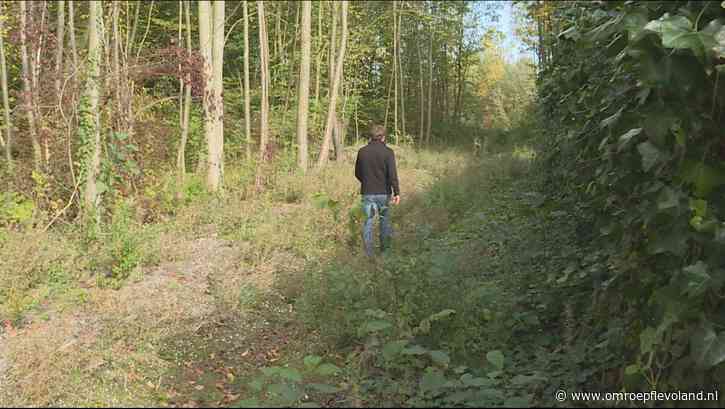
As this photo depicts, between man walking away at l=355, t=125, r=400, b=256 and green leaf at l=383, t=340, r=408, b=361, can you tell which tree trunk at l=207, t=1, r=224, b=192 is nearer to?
man walking away at l=355, t=125, r=400, b=256

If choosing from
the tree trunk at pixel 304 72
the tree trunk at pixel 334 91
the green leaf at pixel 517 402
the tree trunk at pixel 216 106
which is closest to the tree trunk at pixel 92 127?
the tree trunk at pixel 216 106

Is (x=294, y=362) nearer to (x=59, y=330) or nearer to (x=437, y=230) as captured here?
(x=59, y=330)

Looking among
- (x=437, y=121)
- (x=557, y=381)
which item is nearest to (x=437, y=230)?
(x=557, y=381)

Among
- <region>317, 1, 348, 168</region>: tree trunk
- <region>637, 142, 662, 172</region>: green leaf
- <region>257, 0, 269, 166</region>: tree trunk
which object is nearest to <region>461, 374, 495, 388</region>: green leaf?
<region>637, 142, 662, 172</region>: green leaf

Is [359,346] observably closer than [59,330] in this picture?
Yes

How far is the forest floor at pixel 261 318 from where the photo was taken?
4.50 meters

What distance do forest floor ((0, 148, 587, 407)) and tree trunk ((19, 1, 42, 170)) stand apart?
11.0 ft

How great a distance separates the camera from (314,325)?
6219 millimetres

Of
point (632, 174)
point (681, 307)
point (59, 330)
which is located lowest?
point (59, 330)

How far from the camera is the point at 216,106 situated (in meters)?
14.8

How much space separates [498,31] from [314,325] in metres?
34.1

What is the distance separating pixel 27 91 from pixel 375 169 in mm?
7445

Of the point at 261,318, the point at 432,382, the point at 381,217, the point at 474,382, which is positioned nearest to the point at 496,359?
the point at 474,382

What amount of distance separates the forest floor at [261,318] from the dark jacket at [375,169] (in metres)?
0.94
